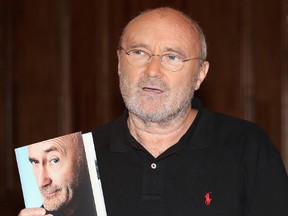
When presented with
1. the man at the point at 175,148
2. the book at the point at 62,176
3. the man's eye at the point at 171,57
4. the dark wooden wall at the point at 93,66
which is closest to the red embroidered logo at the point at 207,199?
the man at the point at 175,148

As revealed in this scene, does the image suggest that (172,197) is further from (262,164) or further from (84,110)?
(84,110)

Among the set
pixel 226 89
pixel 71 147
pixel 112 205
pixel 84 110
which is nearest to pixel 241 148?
pixel 112 205

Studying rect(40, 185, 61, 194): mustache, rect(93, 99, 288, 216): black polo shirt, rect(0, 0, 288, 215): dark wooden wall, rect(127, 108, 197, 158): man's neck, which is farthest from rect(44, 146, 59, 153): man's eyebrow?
rect(0, 0, 288, 215): dark wooden wall

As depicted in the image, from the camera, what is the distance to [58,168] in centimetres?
201

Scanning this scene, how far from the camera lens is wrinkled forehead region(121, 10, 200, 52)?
2.29 metres

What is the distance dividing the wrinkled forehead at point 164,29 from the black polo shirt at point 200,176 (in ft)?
1.10

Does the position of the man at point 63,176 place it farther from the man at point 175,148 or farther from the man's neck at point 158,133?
the man's neck at point 158,133

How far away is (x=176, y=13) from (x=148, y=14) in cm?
11

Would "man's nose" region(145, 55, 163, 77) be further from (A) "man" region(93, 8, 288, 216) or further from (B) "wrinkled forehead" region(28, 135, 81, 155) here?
(B) "wrinkled forehead" region(28, 135, 81, 155)

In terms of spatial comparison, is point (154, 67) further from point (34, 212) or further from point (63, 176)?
point (34, 212)

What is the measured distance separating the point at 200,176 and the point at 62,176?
51 cm

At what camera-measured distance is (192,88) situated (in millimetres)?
2367

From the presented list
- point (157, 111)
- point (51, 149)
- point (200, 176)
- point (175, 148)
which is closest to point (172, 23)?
point (157, 111)

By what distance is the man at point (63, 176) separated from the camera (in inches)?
78.3
